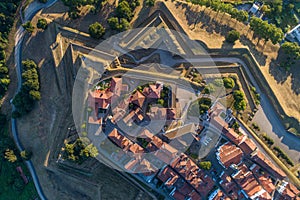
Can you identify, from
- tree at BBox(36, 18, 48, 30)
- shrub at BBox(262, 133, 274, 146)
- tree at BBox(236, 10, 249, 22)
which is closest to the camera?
tree at BBox(36, 18, 48, 30)

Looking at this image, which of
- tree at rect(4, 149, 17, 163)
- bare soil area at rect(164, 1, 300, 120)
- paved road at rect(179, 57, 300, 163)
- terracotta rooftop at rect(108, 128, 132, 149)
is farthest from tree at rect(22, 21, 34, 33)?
paved road at rect(179, 57, 300, 163)

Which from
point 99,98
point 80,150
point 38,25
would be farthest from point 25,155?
point 38,25

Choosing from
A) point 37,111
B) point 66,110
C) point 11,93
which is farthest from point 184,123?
point 11,93

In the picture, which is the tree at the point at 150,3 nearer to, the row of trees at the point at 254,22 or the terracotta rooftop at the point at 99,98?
the row of trees at the point at 254,22

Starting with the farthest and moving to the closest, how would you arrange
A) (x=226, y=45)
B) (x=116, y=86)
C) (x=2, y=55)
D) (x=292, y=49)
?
(x=2, y=55) < (x=226, y=45) < (x=292, y=49) < (x=116, y=86)

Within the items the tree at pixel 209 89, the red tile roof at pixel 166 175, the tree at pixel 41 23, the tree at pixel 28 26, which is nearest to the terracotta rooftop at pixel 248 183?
the red tile roof at pixel 166 175

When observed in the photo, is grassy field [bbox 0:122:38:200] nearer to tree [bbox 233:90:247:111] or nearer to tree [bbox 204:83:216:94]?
tree [bbox 204:83:216:94]

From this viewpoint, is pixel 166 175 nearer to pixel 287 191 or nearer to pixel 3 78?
pixel 287 191
